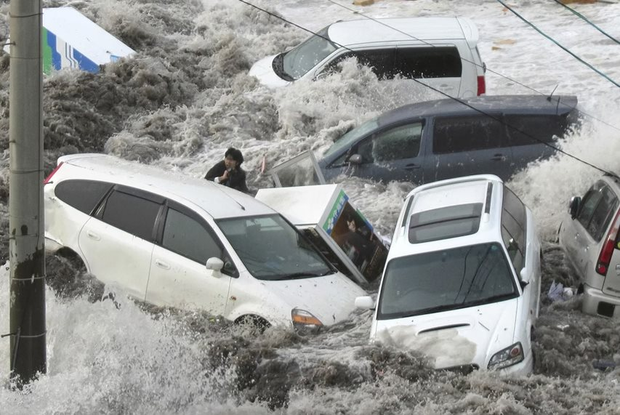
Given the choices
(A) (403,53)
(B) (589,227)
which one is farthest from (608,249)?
(A) (403,53)

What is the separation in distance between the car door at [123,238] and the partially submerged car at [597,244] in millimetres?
4483

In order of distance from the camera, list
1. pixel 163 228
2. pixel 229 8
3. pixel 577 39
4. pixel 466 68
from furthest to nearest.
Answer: pixel 229 8 < pixel 577 39 < pixel 466 68 < pixel 163 228

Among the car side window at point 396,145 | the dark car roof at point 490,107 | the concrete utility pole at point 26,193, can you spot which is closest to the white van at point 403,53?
the dark car roof at point 490,107

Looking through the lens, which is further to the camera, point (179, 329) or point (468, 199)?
point (468, 199)

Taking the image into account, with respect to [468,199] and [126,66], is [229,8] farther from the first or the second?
[468,199]

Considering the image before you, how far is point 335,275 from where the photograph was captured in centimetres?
1121

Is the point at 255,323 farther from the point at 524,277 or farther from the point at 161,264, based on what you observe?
the point at 524,277

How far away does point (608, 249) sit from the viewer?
434 inches

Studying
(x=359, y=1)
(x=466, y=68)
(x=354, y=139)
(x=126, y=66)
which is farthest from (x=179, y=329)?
(x=359, y=1)

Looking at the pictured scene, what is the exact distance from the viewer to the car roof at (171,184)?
37.3 ft

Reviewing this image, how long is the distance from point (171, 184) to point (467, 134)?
4.57m

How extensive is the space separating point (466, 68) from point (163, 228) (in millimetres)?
7845

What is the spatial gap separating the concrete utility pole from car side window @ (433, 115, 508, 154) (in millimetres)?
7732

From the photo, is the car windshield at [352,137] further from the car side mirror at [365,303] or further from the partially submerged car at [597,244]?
the car side mirror at [365,303]
